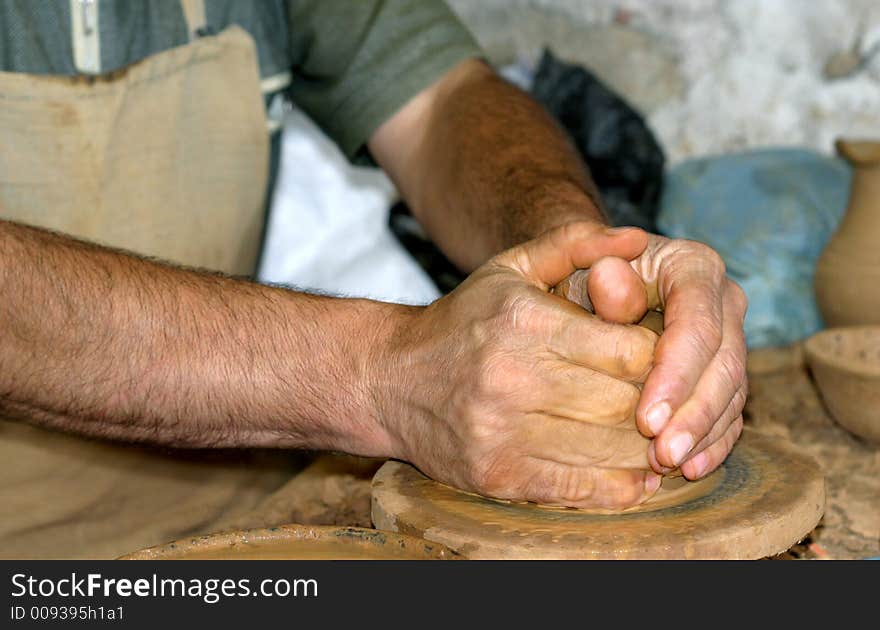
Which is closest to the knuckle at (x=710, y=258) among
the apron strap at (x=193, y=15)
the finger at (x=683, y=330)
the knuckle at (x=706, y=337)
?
the finger at (x=683, y=330)

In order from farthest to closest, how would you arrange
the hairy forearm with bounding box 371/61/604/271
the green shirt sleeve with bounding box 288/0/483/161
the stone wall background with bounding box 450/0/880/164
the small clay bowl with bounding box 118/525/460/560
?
the stone wall background with bounding box 450/0/880/164, the green shirt sleeve with bounding box 288/0/483/161, the hairy forearm with bounding box 371/61/604/271, the small clay bowl with bounding box 118/525/460/560

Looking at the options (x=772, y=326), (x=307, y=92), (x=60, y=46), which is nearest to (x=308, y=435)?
(x=60, y=46)

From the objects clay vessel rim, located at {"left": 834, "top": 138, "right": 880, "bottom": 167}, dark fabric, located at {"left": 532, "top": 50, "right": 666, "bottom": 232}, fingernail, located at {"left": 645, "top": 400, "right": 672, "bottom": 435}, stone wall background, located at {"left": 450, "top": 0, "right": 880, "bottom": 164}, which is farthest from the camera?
stone wall background, located at {"left": 450, "top": 0, "right": 880, "bottom": 164}

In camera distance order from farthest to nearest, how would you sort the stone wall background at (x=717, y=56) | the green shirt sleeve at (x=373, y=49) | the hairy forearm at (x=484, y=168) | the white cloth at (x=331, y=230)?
the stone wall background at (x=717, y=56)
the white cloth at (x=331, y=230)
the green shirt sleeve at (x=373, y=49)
the hairy forearm at (x=484, y=168)

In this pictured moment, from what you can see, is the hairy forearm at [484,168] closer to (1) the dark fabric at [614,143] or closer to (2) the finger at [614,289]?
(2) the finger at [614,289]

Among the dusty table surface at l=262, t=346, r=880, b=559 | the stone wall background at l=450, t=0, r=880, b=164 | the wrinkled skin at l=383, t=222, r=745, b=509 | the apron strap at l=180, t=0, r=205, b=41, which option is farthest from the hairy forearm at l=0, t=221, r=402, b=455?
the stone wall background at l=450, t=0, r=880, b=164

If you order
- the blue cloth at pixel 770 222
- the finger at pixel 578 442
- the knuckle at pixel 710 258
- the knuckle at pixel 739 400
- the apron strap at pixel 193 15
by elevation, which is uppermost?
the apron strap at pixel 193 15

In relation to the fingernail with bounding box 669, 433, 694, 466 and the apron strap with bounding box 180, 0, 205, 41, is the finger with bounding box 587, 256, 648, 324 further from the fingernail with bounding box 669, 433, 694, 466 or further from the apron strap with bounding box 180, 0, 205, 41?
the apron strap with bounding box 180, 0, 205, 41

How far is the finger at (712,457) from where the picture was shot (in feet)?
4.52

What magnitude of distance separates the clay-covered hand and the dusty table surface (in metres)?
0.35

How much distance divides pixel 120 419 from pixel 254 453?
2.35ft

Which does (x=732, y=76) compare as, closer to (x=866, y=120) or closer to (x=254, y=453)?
(x=866, y=120)

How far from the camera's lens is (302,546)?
46.3 inches

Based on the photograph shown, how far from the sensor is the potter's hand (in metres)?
1.28
